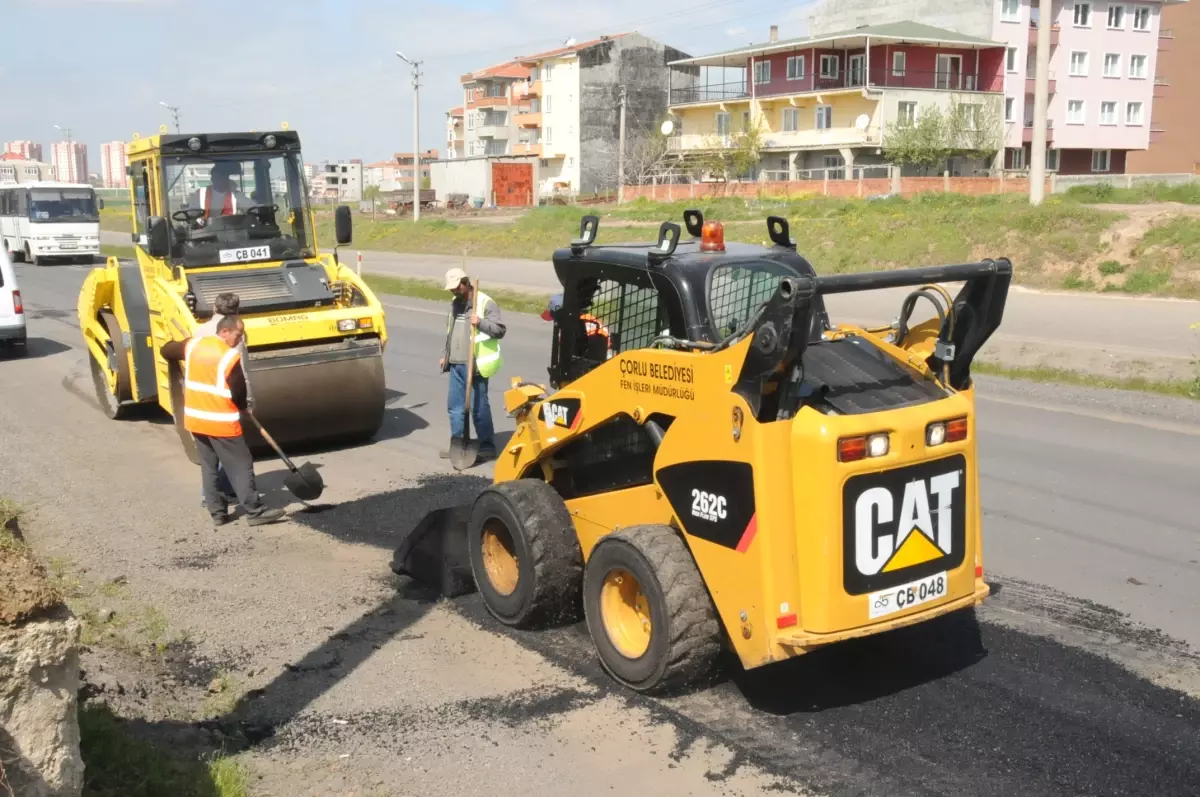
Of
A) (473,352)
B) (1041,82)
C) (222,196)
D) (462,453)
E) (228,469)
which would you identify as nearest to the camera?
(228,469)

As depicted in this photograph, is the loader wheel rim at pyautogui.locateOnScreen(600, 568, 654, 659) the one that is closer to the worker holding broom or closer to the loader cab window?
the worker holding broom

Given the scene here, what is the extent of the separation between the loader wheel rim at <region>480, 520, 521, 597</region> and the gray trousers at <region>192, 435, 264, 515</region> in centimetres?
289

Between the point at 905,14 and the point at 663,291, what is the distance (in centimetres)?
6749

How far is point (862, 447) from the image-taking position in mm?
4621

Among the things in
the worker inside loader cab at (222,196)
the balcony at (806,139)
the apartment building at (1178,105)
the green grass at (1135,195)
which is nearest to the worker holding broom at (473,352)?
the worker inside loader cab at (222,196)

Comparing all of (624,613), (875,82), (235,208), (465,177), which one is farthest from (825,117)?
(624,613)

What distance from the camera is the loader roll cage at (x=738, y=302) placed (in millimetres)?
4570

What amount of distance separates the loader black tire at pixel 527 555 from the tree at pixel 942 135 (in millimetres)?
52277

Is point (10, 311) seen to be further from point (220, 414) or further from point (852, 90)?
Result: point (852, 90)

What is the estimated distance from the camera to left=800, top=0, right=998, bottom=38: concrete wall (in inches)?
2456

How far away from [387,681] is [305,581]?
5.78 ft

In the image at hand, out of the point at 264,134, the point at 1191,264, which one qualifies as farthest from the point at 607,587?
the point at 1191,264

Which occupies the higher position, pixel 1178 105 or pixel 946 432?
pixel 1178 105

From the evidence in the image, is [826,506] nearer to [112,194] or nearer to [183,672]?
[183,672]
